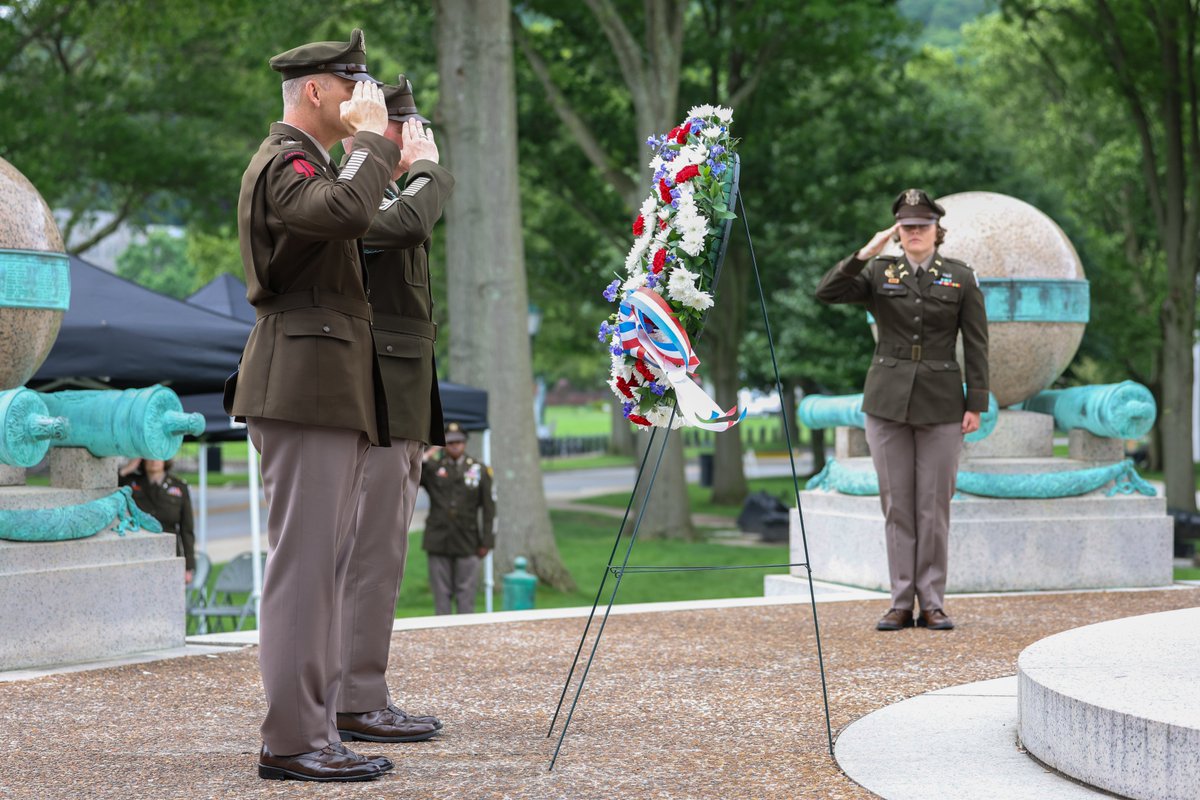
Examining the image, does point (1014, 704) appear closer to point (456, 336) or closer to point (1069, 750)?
point (1069, 750)

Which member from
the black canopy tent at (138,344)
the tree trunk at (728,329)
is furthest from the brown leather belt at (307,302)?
the tree trunk at (728,329)

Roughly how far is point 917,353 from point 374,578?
3897mm

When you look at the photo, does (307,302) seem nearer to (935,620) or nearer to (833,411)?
(935,620)

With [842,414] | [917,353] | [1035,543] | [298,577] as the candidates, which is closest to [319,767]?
[298,577]

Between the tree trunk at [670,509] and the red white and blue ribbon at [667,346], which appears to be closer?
the red white and blue ribbon at [667,346]

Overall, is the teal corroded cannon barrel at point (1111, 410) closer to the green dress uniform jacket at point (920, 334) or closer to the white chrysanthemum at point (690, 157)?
the green dress uniform jacket at point (920, 334)

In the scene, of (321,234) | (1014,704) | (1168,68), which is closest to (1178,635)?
(1014,704)

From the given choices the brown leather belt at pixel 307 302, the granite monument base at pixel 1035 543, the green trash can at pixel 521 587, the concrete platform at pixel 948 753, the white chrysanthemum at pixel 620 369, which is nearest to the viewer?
the concrete platform at pixel 948 753

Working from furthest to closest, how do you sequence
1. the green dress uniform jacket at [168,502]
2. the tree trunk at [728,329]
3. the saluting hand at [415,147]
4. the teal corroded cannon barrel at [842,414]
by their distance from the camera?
1. the tree trunk at [728,329]
2. the green dress uniform jacket at [168,502]
3. the teal corroded cannon barrel at [842,414]
4. the saluting hand at [415,147]

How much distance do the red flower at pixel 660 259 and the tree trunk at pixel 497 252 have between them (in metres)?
10.9

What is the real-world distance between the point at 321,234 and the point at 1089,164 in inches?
1463

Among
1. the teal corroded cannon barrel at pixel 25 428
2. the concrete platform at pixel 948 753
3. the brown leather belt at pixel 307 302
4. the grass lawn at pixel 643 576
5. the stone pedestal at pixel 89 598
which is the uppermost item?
the brown leather belt at pixel 307 302

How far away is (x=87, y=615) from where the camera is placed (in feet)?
23.6

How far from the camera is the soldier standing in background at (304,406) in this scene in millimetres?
4578
